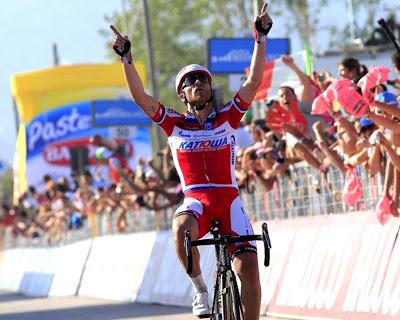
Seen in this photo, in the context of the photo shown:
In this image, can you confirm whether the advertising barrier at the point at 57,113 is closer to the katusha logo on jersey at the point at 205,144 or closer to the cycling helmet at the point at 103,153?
the cycling helmet at the point at 103,153

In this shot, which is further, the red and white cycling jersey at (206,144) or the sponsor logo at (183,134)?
the sponsor logo at (183,134)

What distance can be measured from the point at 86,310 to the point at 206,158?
972cm

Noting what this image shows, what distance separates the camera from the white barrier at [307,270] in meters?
12.7

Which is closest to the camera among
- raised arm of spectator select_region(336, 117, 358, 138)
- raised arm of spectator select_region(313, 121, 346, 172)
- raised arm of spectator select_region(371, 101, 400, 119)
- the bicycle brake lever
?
the bicycle brake lever

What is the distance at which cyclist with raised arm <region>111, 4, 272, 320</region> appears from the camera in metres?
10.0

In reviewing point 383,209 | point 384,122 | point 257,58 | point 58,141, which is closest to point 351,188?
point 383,209

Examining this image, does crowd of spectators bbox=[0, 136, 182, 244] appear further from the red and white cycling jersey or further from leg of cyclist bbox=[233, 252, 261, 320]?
leg of cyclist bbox=[233, 252, 261, 320]

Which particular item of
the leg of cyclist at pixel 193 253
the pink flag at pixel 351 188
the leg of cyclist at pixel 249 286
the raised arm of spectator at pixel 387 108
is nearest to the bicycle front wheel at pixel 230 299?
the leg of cyclist at pixel 249 286

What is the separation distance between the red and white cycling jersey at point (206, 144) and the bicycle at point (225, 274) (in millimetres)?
418

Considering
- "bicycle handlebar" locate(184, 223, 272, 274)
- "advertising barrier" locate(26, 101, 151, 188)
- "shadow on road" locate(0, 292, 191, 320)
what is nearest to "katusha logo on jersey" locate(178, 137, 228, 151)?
"bicycle handlebar" locate(184, 223, 272, 274)

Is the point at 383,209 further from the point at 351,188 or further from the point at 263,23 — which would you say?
the point at 263,23

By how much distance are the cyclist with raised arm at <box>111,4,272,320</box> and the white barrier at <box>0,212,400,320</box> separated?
96.0 inches

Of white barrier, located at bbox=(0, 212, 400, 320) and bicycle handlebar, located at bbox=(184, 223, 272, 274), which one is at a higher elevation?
bicycle handlebar, located at bbox=(184, 223, 272, 274)

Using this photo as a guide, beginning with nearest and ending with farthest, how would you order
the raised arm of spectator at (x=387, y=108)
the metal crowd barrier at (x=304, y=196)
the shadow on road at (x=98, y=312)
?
the raised arm of spectator at (x=387, y=108), the metal crowd barrier at (x=304, y=196), the shadow on road at (x=98, y=312)
